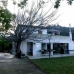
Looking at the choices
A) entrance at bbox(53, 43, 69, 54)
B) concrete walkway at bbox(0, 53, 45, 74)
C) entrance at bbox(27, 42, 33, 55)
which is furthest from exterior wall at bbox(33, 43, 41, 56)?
concrete walkway at bbox(0, 53, 45, 74)

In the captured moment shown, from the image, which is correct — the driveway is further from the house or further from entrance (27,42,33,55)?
entrance (27,42,33,55)

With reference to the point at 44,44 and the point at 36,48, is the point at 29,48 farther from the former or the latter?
the point at 44,44

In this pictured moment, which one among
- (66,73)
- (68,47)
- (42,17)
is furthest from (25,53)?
(66,73)

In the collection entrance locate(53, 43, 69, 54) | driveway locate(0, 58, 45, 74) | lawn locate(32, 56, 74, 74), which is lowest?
driveway locate(0, 58, 45, 74)

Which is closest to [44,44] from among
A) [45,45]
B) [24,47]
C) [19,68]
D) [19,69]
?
[45,45]

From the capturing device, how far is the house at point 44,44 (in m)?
31.5

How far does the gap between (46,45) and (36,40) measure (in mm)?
3503

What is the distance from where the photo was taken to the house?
31453 mm

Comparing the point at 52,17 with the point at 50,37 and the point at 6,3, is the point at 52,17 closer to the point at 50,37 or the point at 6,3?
the point at 50,37

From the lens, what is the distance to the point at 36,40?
3159cm

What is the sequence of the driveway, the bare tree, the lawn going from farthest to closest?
the bare tree < the driveway < the lawn

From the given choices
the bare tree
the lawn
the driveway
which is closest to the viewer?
the lawn

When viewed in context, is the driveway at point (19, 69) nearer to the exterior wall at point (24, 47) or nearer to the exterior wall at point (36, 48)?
the exterior wall at point (24, 47)

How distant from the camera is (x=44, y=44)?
34312 mm
